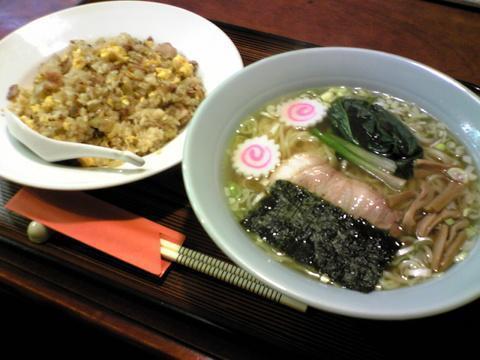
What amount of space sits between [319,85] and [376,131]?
260 millimetres

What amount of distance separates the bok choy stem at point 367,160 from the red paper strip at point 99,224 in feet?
1.94

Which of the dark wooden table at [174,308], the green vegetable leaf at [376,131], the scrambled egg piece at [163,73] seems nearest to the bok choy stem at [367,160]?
the green vegetable leaf at [376,131]

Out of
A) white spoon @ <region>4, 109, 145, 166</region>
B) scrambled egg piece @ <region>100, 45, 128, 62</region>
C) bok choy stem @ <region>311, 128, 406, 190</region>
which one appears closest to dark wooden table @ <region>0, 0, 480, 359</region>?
white spoon @ <region>4, 109, 145, 166</region>

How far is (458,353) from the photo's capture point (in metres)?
1.10

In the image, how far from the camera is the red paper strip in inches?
49.9

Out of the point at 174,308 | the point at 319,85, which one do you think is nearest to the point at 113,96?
the point at 319,85

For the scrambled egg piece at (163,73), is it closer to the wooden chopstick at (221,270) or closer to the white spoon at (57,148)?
the white spoon at (57,148)

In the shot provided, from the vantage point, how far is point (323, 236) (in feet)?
3.93

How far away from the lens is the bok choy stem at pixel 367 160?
139 centimetres

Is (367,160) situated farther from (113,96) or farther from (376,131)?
(113,96)

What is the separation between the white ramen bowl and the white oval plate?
0.21 m

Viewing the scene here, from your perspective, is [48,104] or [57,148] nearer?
[57,148]

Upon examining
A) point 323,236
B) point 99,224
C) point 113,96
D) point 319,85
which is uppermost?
point 319,85

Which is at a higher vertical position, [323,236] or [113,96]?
[323,236]
